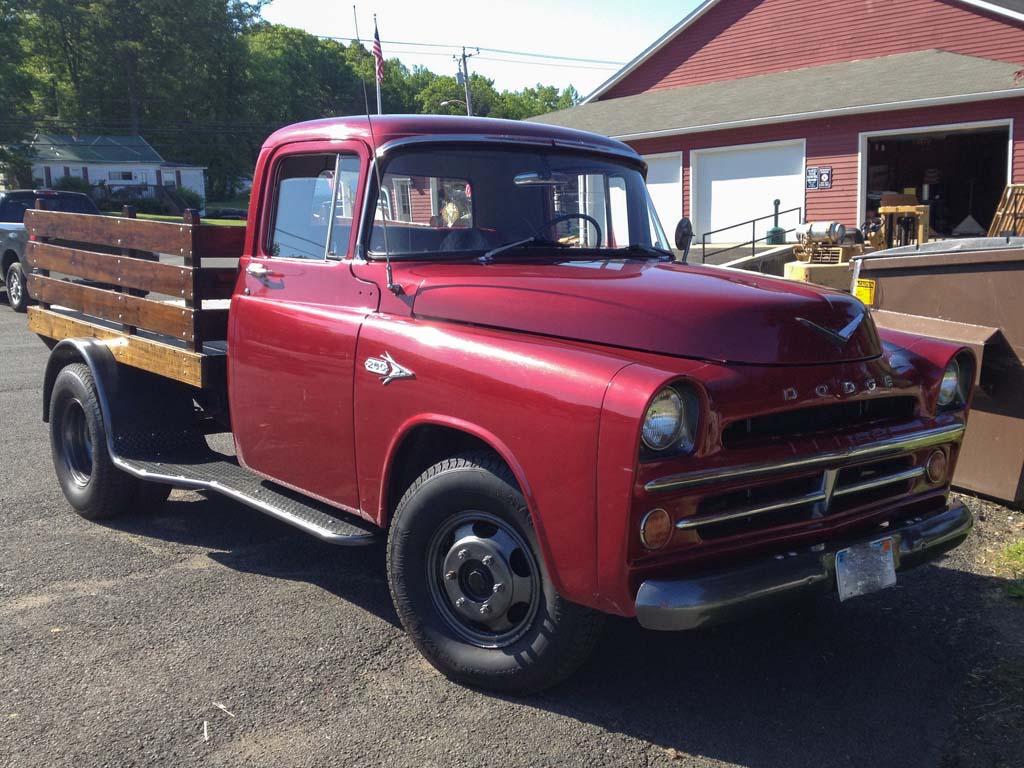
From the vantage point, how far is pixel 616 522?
2.89 meters

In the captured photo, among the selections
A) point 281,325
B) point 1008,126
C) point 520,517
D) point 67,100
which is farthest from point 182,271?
point 67,100

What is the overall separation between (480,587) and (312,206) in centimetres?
196

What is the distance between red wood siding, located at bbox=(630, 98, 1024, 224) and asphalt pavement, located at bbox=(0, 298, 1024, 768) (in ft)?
44.3

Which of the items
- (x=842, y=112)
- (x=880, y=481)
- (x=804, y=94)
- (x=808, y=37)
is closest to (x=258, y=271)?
(x=880, y=481)

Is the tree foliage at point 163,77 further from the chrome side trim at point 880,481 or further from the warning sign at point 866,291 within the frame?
the chrome side trim at point 880,481

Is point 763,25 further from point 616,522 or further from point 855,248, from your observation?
point 616,522

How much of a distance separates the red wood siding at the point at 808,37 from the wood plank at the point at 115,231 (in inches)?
641

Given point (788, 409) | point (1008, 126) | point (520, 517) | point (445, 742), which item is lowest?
point (445, 742)

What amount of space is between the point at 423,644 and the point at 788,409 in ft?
5.25

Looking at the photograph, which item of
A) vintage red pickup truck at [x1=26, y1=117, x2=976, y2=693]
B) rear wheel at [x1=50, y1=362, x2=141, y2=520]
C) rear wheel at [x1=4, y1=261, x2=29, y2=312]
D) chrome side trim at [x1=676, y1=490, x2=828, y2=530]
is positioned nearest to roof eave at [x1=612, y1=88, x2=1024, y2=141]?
rear wheel at [x1=4, y1=261, x2=29, y2=312]

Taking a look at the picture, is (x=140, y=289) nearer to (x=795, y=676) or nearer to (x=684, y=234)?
(x=684, y=234)

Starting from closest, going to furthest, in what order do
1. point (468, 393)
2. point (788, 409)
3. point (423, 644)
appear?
point (788, 409) < point (468, 393) < point (423, 644)

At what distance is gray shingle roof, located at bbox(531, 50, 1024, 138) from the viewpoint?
55.7ft

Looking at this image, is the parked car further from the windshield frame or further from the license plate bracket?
the license plate bracket
